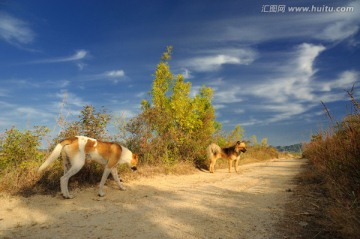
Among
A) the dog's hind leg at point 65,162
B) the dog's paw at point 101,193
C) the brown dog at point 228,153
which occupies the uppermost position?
the brown dog at point 228,153

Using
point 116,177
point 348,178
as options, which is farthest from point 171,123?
point 348,178

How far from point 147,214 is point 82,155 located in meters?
2.71

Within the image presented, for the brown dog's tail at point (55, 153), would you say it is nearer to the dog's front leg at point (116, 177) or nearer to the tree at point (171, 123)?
the dog's front leg at point (116, 177)

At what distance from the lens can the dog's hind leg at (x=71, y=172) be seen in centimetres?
695

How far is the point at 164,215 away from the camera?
5.54 meters

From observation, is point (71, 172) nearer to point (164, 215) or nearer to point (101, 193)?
point (101, 193)

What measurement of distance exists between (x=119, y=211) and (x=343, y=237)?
4.17 metres

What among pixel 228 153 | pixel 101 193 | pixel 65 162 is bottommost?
pixel 101 193

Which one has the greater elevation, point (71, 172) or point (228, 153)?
point (228, 153)

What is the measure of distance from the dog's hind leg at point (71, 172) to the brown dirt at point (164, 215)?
0.21 m

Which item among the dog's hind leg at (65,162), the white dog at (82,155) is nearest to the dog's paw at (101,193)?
the white dog at (82,155)

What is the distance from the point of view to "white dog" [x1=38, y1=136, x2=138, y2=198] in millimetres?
6973

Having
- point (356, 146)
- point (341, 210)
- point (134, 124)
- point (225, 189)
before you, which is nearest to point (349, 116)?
point (356, 146)

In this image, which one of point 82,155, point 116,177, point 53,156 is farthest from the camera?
point 116,177
